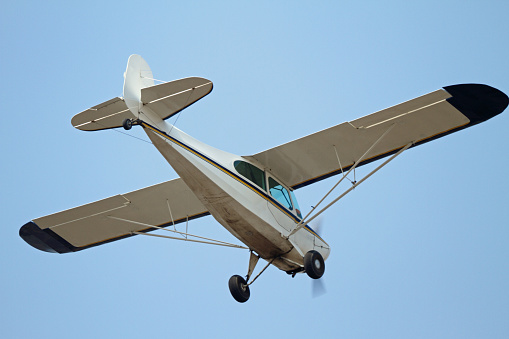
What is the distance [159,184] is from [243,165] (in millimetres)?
2254

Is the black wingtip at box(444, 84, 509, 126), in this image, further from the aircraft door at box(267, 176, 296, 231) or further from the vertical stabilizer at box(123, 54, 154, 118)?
the vertical stabilizer at box(123, 54, 154, 118)

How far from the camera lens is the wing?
56.9 feet

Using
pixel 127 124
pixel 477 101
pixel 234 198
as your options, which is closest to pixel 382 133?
pixel 477 101

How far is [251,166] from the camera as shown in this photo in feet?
52.3

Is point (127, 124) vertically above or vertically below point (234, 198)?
above

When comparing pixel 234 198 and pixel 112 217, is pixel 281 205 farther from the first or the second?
pixel 112 217

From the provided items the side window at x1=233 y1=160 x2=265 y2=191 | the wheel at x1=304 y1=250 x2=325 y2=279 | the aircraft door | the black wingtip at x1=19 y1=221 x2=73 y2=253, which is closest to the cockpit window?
the aircraft door

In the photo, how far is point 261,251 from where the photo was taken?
15500 mm

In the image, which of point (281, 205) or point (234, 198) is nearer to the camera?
point (234, 198)

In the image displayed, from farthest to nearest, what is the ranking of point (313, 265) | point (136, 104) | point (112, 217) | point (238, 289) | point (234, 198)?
point (112, 217) → point (238, 289) → point (313, 265) → point (234, 198) → point (136, 104)

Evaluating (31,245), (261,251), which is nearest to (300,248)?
(261,251)

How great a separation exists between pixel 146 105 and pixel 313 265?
4.05 meters

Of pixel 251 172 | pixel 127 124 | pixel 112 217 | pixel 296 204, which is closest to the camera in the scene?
pixel 127 124

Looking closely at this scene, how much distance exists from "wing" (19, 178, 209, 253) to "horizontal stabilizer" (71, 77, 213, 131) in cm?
313
